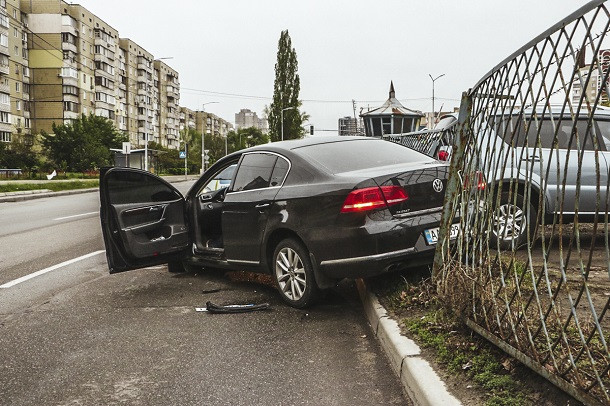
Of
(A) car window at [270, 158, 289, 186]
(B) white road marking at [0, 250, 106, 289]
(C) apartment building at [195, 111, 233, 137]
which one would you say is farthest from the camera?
(C) apartment building at [195, 111, 233, 137]

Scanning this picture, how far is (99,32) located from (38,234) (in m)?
79.8

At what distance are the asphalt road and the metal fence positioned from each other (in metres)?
0.79

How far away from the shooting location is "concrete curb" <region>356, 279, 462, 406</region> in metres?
3.18

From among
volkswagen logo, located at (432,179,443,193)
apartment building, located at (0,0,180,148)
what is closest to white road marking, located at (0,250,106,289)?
volkswagen logo, located at (432,179,443,193)

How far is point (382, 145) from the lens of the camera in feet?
20.8

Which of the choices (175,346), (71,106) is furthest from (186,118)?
(175,346)

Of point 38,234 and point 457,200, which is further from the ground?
point 457,200

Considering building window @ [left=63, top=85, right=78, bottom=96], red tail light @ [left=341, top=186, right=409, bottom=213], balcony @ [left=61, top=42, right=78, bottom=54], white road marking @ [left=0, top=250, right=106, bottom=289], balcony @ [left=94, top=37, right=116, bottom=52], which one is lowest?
white road marking @ [left=0, top=250, right=106, bottom=289]

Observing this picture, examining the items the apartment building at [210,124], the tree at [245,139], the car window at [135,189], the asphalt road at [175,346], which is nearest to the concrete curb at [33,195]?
the asphalt road at [175,346]

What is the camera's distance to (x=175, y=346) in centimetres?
461

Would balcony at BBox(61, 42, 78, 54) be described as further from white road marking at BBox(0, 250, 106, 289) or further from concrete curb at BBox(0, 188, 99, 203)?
white road marking at BBox(0, 250, 106, 289)

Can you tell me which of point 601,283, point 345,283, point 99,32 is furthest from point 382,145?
point 99,32

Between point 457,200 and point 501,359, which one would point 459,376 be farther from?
point 457,200

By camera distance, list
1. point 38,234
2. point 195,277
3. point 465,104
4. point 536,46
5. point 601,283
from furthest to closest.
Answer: point 38,234 → point 195,277 → point 601,283 → point 465,104 → point 536,46
